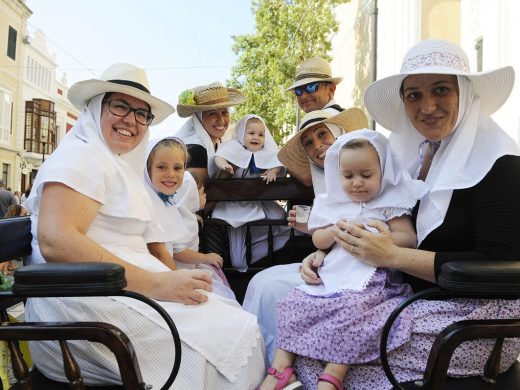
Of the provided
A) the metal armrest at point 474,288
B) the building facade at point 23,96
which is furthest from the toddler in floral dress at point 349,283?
the building facade at point 23,96

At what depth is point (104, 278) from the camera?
4.25 feet

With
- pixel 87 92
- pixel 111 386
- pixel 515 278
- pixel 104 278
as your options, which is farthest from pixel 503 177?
pixel 87 92

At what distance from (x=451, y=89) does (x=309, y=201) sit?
56.1 inches

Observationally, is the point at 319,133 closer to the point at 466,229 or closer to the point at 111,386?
the point at 466,229

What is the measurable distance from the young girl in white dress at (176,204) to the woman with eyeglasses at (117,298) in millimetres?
586

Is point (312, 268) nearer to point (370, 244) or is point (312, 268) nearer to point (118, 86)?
point (370, 244)

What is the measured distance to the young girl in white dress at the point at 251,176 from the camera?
122 inches

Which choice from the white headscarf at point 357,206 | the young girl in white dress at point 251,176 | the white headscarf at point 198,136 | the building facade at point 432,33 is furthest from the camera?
the building facade at point 432,33

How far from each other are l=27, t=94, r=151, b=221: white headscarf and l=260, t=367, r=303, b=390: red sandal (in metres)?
0.80

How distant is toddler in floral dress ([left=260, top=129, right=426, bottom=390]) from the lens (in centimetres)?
161

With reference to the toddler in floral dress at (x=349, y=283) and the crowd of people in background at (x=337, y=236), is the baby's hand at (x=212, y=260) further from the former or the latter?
the toddler in floral dress at (x=349, y=283)

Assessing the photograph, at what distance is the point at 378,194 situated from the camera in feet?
6.48

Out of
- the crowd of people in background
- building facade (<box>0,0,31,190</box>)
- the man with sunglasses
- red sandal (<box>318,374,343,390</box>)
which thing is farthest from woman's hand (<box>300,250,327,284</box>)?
building facade (<box>0,0,31,190</box>)

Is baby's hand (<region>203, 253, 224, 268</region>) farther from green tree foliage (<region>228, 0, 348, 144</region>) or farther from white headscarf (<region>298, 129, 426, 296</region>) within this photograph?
green tree foliage (<region>228, 0, 348, 144</region>)
